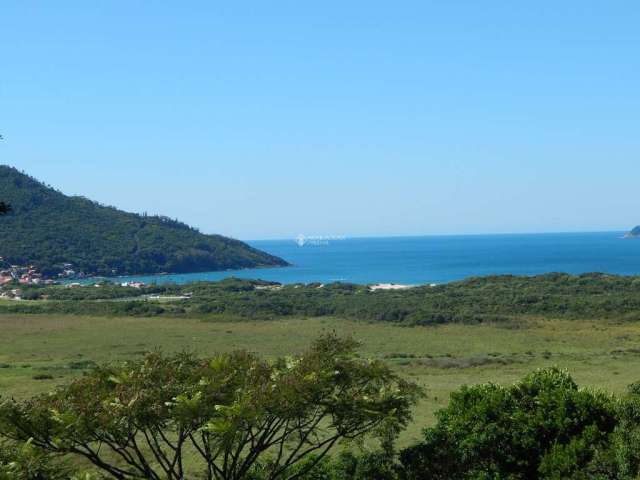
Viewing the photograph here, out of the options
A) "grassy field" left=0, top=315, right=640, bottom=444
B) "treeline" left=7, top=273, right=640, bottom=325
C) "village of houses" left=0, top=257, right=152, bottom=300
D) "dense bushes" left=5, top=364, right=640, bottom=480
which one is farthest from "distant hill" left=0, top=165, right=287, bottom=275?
"dense bushes" left=5, top=364, right=640, bottom=480

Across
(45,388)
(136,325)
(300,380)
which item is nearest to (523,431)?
(300,380)

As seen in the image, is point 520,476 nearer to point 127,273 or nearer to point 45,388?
point 45,388

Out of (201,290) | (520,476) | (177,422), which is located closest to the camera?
(177,422)

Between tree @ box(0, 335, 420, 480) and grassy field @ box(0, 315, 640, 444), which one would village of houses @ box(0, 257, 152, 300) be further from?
tree @ box(0, 335, 420, 480)

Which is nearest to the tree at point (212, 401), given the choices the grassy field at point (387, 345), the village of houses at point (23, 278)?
the grassy field at point (387, 345)

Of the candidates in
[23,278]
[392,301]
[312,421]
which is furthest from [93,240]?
[312,421]
